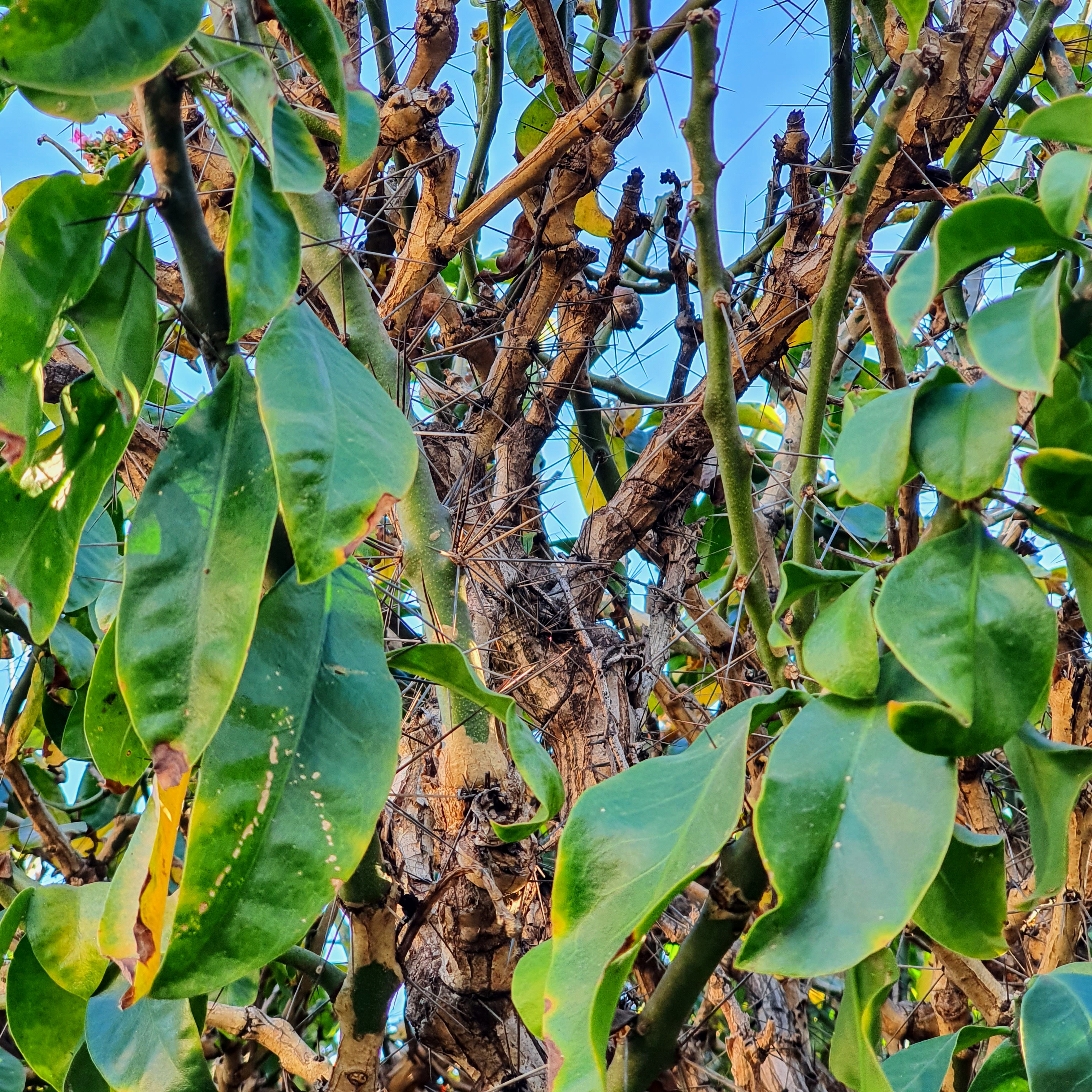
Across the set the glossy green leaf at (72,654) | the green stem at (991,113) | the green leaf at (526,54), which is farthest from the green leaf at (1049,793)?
the green leaf at (526,54)

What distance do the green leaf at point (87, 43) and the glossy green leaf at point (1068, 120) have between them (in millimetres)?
275

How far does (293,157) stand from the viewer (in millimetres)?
376

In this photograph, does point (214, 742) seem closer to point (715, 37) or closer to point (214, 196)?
point (715, 37)

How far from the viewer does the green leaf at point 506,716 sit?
1.36 ft

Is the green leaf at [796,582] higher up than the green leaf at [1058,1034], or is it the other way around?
the green leaf at [796,582]

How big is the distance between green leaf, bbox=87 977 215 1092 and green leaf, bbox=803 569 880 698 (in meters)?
0.31

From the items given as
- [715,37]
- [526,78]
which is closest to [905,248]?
[526,78]

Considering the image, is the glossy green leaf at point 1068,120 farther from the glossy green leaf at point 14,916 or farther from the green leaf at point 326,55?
the glossy green leaf at point 14,916

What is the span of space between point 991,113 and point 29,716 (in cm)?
107

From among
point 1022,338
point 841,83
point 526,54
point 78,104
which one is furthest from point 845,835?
point 526,54

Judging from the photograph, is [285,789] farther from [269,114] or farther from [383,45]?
[383,45]

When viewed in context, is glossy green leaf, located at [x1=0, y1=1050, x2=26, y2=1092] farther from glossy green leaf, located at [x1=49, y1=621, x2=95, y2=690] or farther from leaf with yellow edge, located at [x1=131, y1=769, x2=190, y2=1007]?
glossy green leaf, located at [x1=49, y1=621, x2=95, y2=690]

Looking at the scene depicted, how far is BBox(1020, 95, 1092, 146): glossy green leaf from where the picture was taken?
35cm

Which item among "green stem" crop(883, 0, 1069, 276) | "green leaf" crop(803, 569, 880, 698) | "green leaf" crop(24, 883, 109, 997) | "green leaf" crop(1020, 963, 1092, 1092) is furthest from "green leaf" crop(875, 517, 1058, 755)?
"green stem" crop(883, 0, 1069, 276)
